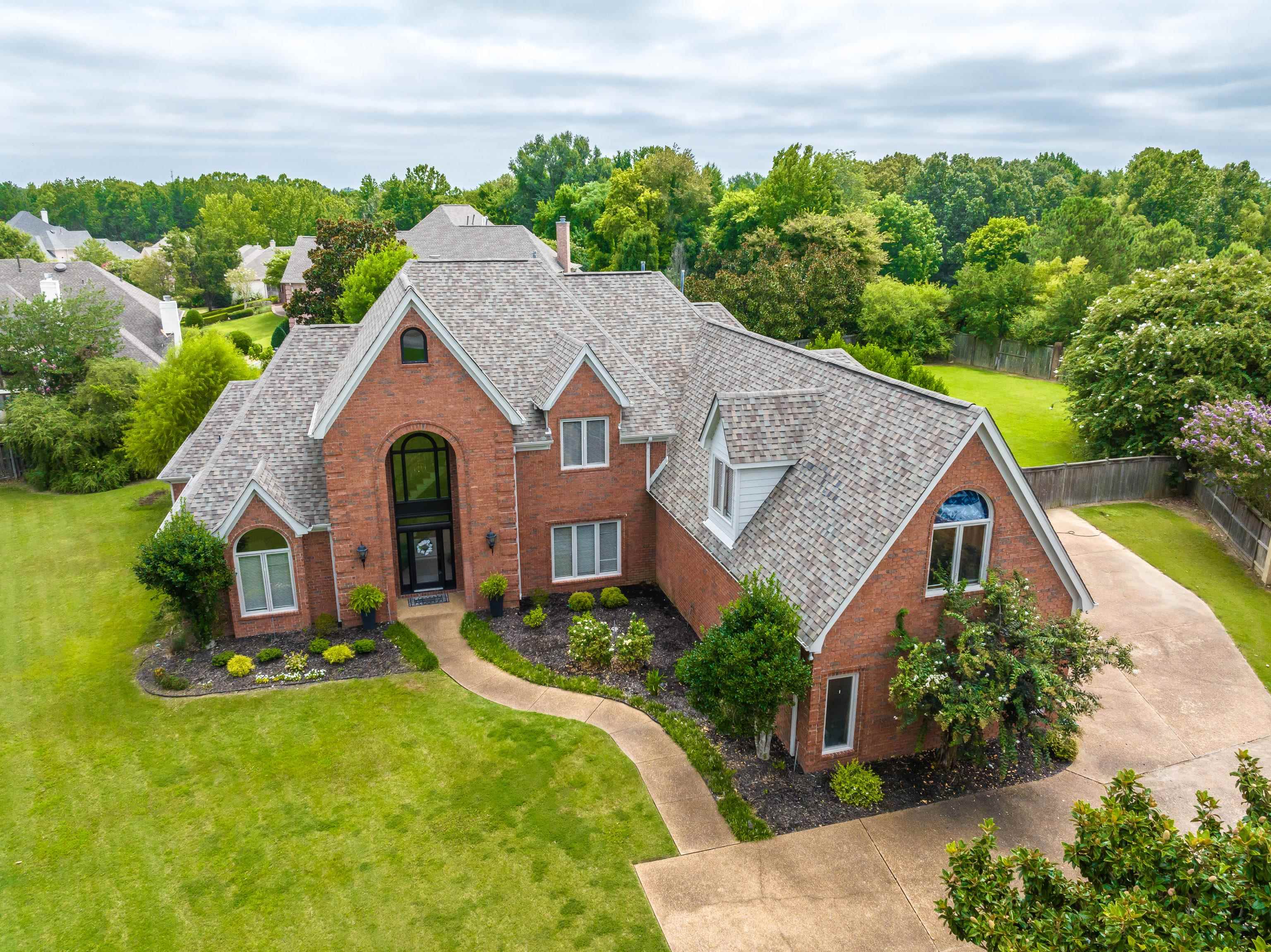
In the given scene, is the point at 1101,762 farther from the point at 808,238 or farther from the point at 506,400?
the point at 808,238

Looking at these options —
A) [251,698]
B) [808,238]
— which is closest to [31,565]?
[251,698]

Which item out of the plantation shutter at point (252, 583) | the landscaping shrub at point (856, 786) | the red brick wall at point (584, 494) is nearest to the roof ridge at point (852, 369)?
the red brick wall at point (584, 494)

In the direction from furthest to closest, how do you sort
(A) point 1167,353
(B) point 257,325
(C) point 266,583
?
1. (B) point 257,325
2. (A) point 1167,353
3. (C) point 266,583

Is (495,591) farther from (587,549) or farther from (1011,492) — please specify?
(1011,492)

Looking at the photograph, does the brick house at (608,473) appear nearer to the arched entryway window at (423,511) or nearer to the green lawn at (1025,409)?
the arched entryway window at (423,511)

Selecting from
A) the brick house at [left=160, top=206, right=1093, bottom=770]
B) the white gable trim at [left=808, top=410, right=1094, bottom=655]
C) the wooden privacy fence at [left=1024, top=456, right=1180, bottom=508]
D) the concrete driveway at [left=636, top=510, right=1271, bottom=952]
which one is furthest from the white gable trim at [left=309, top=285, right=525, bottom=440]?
the wooden privacy fence at [left=1024, top=456, right=1180, bottom=508]

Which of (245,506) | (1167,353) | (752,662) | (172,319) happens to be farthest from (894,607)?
(172,319)
